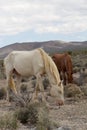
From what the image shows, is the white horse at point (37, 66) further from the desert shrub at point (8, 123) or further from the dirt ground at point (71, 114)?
the desert shrub at point (8, 123)

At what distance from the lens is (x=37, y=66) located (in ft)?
51.3

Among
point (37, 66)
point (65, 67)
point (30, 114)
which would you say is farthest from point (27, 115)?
point (65, 67)

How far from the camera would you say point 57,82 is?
15.2 m

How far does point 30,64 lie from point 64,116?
13.9 ft

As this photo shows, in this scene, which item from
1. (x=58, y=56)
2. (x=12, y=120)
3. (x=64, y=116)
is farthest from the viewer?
(x=58, y=56)

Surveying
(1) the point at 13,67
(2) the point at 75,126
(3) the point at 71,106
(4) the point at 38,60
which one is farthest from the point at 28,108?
(1) the point at 13,67

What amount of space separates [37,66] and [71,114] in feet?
11.5

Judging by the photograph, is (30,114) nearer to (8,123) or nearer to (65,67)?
(8,123)

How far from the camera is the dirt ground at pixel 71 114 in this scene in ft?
35.0

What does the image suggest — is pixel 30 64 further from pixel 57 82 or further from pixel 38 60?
pixel 57 82

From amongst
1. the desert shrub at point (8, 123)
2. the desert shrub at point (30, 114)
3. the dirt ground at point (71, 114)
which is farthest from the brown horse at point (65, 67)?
the desert shrub at point (8, 123)

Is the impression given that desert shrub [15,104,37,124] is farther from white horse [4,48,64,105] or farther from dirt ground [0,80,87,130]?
white horse [4,48,64,105]

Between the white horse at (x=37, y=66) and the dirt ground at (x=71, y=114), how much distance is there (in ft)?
2.36

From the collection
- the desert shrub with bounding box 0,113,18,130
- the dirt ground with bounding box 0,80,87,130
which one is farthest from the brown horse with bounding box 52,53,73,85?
the desert shrub with bounding box 0,113,18,130
